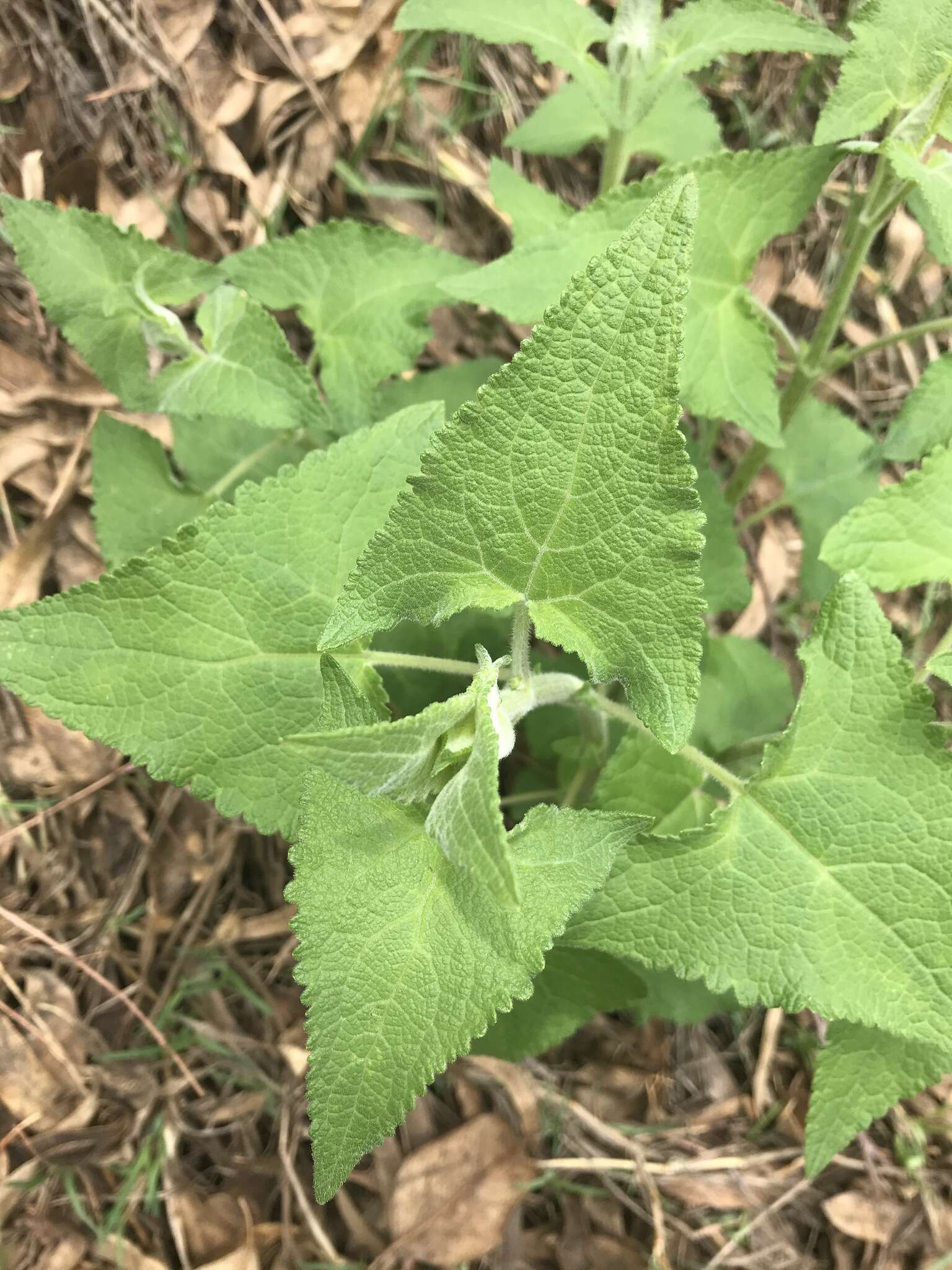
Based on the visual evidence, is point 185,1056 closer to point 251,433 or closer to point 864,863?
point 251,433

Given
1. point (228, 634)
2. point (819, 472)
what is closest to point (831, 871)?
point (228, 634)

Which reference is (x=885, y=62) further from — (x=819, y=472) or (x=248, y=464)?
(x=248, y=464)

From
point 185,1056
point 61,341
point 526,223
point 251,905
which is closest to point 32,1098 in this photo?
point 185,1056

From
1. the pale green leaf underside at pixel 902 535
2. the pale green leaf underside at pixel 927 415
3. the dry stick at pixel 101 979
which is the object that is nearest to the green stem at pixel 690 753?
the pale green leaf underside at pixel 902 535

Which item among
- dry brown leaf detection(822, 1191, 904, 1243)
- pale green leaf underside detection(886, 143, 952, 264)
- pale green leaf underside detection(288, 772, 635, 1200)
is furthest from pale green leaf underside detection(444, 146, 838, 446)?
dry brown leaf detection(822, 1191, 904, 1243)

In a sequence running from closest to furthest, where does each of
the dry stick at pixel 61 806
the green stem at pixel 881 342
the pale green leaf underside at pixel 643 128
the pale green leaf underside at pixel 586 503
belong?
the pale green leaf underside at pixel 586 503
the green stem at pixel 881 342
the pale green leaf underside at pixel 643 128
the dry stick at pixel 61 806

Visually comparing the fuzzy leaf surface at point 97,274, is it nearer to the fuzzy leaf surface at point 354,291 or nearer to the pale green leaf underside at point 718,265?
the fuzzy leaf surface at point 354,291
